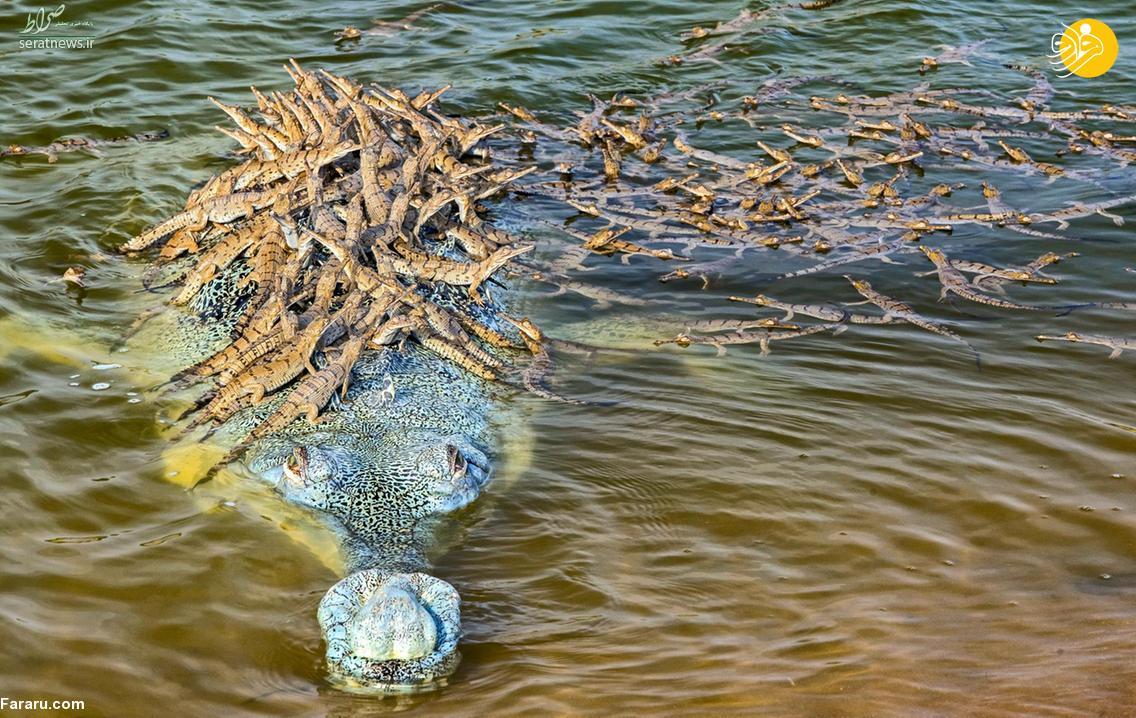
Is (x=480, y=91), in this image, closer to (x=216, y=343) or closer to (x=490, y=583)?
(x=216, y=343)

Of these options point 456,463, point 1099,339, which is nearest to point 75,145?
point 456,463

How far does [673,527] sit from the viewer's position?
5094mm

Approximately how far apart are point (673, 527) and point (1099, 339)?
3.23 meters

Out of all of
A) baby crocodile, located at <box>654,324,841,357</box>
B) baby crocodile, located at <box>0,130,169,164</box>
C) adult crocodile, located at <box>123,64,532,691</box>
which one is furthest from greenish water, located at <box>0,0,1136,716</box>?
baby crocodile, located at <box>0,130,169,164</box>

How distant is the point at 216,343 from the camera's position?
621cm

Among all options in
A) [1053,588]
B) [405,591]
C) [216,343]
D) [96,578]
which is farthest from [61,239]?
[1053,588]

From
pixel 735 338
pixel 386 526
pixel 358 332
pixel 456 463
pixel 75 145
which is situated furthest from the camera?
pixel 75 145

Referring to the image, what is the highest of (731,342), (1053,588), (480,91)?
(480,91)

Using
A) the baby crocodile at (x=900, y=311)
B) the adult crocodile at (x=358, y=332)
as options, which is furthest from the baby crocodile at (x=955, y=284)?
the adult crocodile at (x=358, y=332)

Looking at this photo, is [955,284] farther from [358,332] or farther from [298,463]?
[298,463]

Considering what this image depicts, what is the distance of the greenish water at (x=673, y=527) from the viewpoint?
13.3 ft

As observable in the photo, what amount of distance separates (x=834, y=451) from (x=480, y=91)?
637 cm

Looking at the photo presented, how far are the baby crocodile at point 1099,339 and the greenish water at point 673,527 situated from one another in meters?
0.12

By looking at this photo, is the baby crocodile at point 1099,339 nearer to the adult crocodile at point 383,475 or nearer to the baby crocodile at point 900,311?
the baby crocodile at point 900,311
